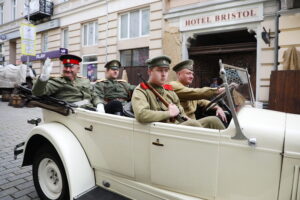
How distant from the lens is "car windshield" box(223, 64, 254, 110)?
2.17 m

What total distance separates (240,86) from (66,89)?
246 centimetres

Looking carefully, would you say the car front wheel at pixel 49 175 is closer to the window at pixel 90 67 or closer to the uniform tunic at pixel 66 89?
the uniform tunic at pixel 66 89

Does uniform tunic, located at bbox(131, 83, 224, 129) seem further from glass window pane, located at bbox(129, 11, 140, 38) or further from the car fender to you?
glass window pane, located at bbox(129, 11, 140, 38)

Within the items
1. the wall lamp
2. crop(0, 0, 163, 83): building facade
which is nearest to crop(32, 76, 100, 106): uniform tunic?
the wall lamp

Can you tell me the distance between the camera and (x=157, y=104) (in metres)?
2.44

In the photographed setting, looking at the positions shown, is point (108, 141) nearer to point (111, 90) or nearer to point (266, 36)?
point (111, 90)

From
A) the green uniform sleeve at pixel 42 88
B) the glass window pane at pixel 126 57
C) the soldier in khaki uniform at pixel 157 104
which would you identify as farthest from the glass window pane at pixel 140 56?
the soldier in khaki uniform at pixel 157 104

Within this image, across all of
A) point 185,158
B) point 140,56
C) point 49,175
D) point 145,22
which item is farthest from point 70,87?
point 145,22

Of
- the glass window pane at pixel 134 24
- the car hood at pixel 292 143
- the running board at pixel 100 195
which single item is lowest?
the running board at pixel 100 195

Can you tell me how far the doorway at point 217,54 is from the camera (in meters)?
9.01

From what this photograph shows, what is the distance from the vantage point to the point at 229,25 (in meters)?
8.66

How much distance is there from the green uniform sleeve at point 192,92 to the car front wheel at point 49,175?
1772 mm

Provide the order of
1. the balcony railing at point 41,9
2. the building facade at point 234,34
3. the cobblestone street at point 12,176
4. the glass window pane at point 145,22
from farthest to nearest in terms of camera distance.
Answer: the balcony railing at point 41,9 < the glass window pane at point 145,22 < the building facade at point 234,34 < the cobblestone street at point 12,176

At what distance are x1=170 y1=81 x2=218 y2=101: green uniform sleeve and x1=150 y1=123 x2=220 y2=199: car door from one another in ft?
3.74
